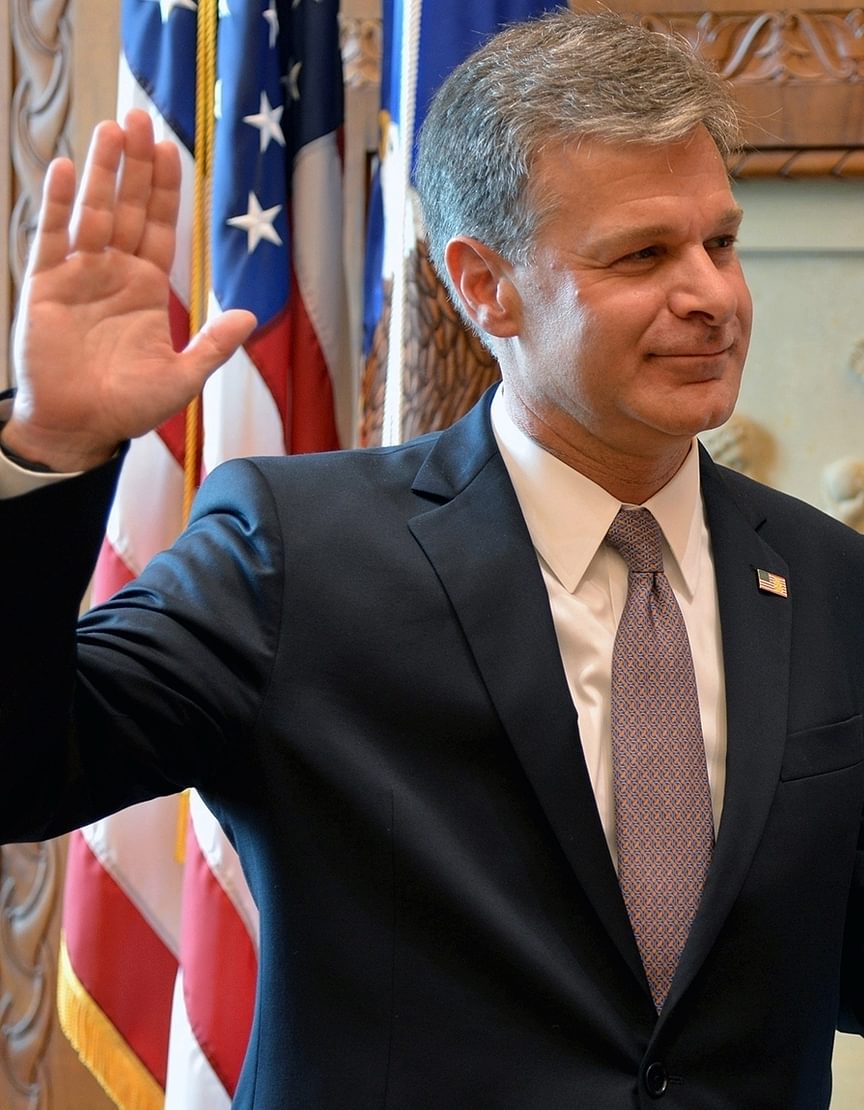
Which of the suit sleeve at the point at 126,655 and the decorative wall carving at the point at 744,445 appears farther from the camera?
the decorative wall carving at the point at 744,445

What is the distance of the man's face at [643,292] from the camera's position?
1438 mm

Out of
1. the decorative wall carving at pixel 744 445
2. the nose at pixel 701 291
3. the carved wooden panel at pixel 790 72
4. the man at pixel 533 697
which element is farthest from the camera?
the decorative wall carving at pixel 744 445

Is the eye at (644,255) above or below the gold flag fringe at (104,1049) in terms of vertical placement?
above

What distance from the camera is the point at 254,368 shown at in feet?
8.06

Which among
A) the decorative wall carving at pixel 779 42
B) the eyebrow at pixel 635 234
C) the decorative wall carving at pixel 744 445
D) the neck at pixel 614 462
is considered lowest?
the decorative wall carving at pixel 744 445

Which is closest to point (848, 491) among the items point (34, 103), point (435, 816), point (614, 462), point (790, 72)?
point (790, 72)

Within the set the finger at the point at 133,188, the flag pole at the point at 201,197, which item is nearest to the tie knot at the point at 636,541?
the finger at the point at 133,188

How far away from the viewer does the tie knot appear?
1.50m

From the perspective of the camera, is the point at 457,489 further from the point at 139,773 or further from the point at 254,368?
the point at 254,368

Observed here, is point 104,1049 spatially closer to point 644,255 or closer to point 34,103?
point 644,255

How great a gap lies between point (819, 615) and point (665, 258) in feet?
1.40

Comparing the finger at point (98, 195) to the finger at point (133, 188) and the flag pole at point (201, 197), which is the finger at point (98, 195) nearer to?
the finger at point (133, 188)

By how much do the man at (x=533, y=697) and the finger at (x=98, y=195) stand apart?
0.03 metres

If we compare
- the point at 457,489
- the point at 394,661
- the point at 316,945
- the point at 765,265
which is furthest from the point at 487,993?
the point at 765,265
